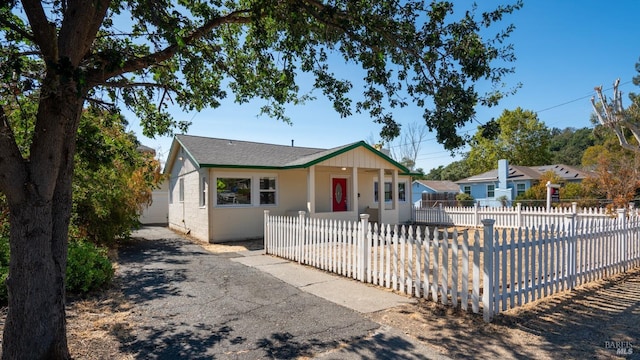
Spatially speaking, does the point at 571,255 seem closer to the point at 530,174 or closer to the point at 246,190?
the point at 246,190

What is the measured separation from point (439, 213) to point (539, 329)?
15150mm

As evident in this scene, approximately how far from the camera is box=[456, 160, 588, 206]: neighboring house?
32.1 meters

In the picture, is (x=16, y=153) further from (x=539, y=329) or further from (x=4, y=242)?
(x=539, y=329)

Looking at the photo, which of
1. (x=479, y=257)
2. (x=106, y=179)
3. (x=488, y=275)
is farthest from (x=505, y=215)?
(x=106, y=179)

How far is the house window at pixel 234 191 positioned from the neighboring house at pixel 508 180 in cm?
2539

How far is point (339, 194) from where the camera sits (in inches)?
645

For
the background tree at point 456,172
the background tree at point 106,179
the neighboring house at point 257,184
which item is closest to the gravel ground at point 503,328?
the background tree at point 106,179

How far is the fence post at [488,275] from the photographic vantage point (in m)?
4.52

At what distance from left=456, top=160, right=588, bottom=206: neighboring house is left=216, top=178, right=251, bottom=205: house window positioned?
2539 cm

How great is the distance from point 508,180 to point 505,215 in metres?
18.7

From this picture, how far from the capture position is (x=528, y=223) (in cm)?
1546

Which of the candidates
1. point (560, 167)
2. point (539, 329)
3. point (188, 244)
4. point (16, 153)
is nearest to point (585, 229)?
point (539, 329)

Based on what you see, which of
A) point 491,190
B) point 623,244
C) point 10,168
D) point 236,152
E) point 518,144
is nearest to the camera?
point 10,168

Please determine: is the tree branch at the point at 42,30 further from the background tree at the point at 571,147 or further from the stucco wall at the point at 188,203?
the background tree at the point at 571,147
